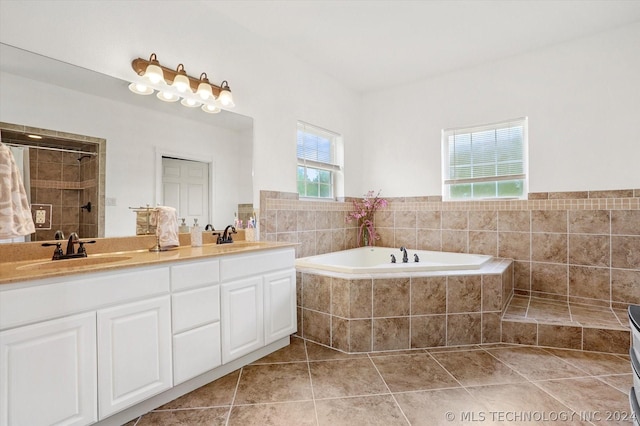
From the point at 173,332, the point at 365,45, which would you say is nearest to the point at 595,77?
the point at 365,45

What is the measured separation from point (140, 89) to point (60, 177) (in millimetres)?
732

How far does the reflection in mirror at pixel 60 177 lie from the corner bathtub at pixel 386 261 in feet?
5.03

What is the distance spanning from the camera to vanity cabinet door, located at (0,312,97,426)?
117 cm

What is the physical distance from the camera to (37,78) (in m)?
1.70

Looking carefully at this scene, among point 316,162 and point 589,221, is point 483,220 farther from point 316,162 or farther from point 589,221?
point 316,162

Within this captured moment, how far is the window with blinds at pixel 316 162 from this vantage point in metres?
3.38

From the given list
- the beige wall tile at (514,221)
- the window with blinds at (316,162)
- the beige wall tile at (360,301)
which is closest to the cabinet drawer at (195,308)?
the beige wall tile at (360,301)

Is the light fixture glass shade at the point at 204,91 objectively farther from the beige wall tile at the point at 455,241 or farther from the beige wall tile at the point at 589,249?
the beige wall tile at the point at 589,249

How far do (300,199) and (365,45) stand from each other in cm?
162

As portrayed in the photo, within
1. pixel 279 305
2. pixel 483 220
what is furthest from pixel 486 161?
pixel 279 305

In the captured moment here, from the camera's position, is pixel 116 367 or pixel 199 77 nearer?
pixel 116 367

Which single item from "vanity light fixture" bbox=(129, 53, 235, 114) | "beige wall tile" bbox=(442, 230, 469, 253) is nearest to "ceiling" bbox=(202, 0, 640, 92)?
"vanity light fixture" bbox=(129, 53, 235, 114)

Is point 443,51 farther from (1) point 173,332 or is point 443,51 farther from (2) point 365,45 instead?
(1) point 173,332

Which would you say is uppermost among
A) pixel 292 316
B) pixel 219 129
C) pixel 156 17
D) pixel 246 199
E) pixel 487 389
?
pixel 156 17
